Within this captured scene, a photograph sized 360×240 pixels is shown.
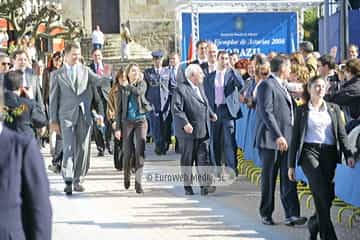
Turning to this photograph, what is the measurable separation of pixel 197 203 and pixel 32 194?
256 inches

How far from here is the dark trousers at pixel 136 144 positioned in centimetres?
1102

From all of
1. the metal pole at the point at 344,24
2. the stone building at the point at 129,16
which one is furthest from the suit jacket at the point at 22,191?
the stone building at the point at 129,16

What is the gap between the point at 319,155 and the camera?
7.46m

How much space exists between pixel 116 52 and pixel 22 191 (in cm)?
3936

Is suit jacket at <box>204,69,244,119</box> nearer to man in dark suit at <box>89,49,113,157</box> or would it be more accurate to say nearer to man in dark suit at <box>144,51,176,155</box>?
man in dark suit at <box>89,49,113,157</box>

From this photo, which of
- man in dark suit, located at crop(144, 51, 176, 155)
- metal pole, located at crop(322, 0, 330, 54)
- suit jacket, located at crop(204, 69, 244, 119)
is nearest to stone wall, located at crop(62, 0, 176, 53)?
metal pole, located at crop(322, 0, 330, 54)

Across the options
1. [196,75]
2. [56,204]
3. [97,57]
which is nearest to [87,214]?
[56,204]

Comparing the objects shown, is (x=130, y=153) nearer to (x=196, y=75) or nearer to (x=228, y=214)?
(x=196, y=75)

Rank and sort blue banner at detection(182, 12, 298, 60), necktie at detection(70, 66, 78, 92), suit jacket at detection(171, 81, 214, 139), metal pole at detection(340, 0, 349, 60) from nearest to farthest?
suit jacket at detection(171, 81, 214, 139), necktie at detection(70, 66, 78, 92), metal pole at detection(340, 0, 349, 60), blue banner at detection(182, 12, 298, 60)

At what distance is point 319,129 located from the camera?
24.5 feet

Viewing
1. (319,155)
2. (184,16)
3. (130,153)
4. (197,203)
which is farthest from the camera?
(184,16)

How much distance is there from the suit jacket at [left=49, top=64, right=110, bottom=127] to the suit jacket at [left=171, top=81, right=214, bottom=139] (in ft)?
3.47

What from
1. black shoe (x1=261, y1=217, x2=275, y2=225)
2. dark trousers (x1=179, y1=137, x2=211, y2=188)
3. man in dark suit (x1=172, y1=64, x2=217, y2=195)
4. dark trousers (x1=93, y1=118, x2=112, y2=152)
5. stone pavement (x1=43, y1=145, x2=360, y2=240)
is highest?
man in dark suit (x1=172, y1=64, x2=217, y2=195)

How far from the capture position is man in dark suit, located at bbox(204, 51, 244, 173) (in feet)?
37.7
